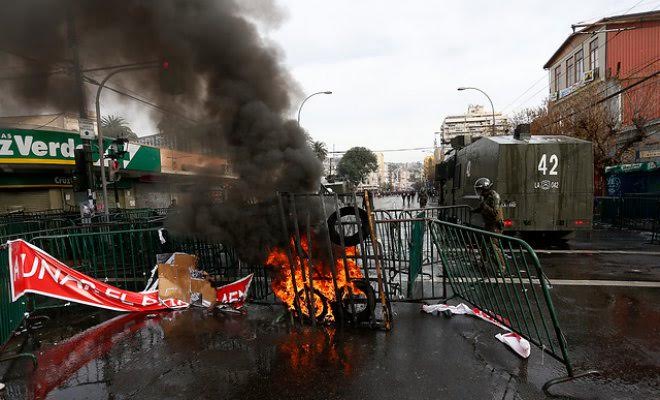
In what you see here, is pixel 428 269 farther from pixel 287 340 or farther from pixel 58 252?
pixel 58 252

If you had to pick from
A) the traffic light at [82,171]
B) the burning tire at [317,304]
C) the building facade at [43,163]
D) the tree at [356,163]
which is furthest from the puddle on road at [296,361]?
the tree at [356,163]

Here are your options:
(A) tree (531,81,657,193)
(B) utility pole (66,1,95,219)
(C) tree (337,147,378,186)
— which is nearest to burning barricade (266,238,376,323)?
(B) utility pole (66,1,95,219)

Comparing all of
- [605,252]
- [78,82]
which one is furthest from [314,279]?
[605,252]

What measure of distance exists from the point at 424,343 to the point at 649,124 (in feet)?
63.3

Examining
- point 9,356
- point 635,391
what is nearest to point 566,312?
point 635,391

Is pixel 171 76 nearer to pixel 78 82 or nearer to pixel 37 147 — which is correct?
pixel 78 82

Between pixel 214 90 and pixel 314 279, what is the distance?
287 cm

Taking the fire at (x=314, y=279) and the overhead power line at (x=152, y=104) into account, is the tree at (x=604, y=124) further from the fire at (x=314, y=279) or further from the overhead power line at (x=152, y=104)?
the overhead power line at (x=152, y=104)

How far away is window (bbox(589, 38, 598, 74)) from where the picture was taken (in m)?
26.3

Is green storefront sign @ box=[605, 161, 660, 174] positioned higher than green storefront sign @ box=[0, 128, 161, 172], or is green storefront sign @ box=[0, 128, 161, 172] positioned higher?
green storefront sign @ box=[0, 128, 161, 172]

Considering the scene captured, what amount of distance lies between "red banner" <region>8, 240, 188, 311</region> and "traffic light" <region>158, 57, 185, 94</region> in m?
2.71

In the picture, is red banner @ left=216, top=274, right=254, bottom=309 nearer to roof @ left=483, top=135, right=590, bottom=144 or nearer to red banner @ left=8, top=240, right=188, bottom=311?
red banner @ left=8, top=240, right=188, bottom=311

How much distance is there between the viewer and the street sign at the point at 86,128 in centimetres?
871

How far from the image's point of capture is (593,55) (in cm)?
2684
